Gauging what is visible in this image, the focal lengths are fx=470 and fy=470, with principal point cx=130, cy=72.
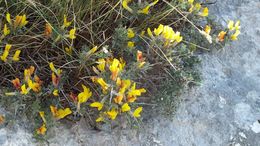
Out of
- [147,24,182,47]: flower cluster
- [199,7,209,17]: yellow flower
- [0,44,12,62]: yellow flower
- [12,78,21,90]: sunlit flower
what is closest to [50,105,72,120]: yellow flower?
[12,78,21,90]: sunlit flower

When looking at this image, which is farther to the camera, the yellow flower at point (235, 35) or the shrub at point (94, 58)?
the yellow flower at point (235, 35)

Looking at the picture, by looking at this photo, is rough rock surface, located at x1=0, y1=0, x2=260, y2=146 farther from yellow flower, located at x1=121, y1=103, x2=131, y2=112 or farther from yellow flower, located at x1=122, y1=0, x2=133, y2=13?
yellow flower, located at x1=122, y1=0, x2=133, y2=13

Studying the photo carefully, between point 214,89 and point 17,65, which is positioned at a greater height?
point 17,65

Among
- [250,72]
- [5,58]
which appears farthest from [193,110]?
[5,58]

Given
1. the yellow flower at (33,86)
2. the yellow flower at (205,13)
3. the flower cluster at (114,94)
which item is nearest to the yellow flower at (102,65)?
the flower cluster at (114,94)

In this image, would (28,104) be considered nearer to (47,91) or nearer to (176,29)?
(47,91)

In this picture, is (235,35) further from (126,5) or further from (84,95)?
(84,95)

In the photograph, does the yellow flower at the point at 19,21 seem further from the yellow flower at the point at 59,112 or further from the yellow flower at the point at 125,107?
the yellow flower at the point at 125,107

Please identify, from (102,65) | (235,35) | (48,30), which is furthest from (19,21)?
(235,35)
